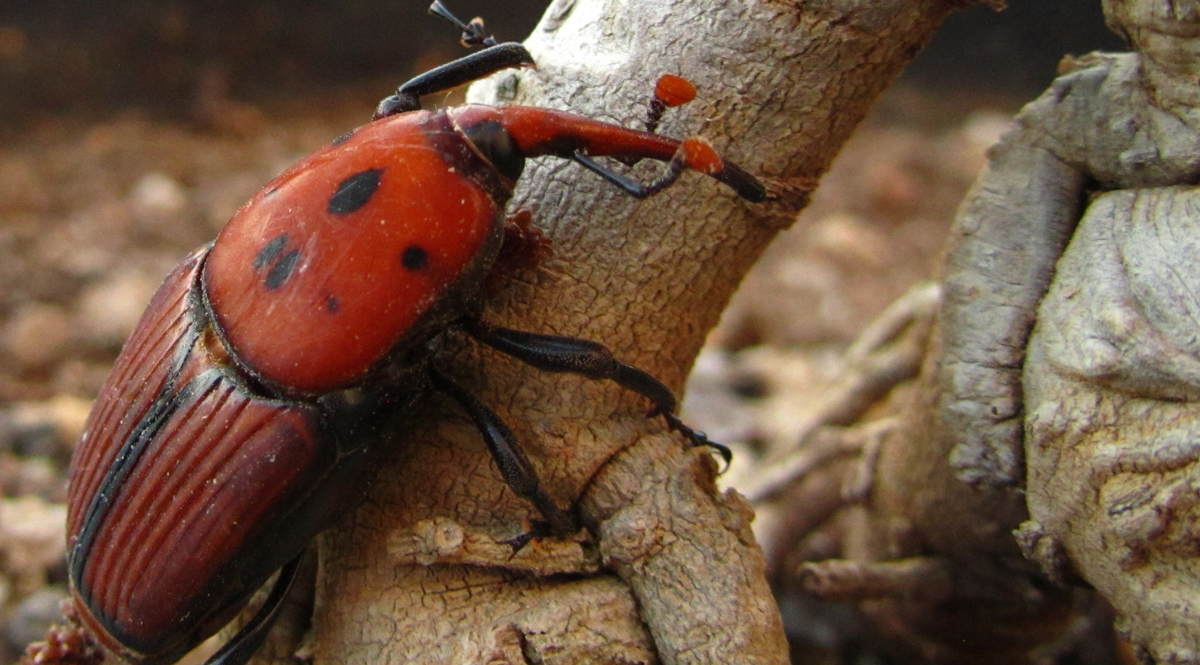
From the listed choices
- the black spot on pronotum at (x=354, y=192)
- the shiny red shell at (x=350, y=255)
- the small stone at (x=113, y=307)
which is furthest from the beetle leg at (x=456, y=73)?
the small stone at (x=113, y=307)

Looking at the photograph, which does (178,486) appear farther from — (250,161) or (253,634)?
(250,161)

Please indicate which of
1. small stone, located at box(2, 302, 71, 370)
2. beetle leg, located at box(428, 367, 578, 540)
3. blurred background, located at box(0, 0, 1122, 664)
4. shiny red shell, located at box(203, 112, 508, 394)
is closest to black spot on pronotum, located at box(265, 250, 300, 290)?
shiny red shell, located at box(203, 112, 508, 394)

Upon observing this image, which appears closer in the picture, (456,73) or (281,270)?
(281,270)

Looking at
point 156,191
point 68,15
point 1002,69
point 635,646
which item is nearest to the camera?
point 635,646

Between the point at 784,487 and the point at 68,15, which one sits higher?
the point at 784,487

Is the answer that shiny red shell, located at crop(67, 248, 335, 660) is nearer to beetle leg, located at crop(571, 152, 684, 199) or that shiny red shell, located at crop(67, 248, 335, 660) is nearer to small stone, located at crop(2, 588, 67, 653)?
beetle leg, located at crop(571, 152, 684, 199)

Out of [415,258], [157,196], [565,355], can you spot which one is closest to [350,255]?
[415,258]

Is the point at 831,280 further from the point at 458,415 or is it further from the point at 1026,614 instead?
the point at 458,415

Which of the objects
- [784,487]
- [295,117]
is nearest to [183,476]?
[784,487]
